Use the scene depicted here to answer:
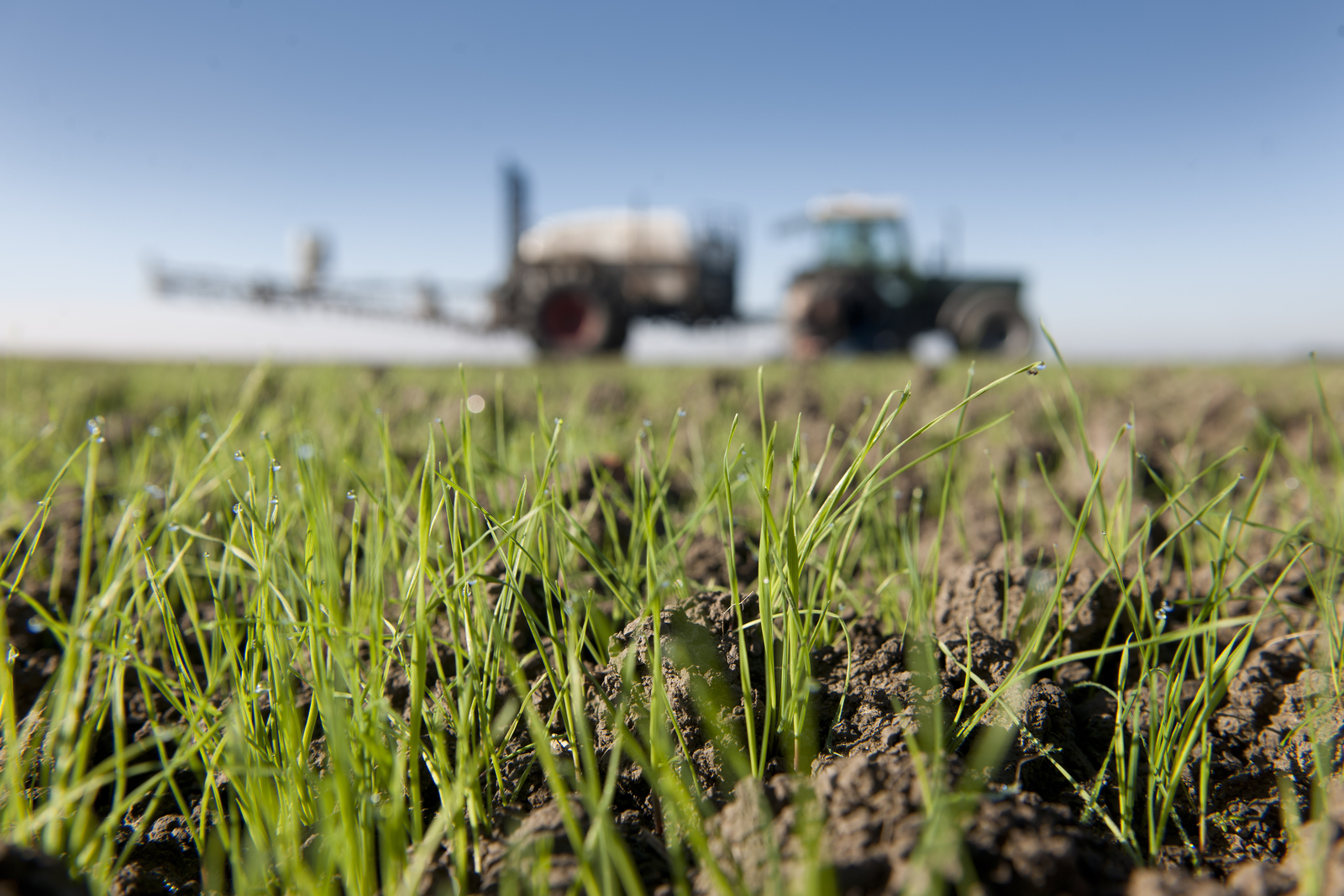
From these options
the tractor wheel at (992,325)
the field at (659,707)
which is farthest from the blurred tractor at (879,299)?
the field at (659,707)

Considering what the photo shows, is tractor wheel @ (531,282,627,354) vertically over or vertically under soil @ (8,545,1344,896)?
over

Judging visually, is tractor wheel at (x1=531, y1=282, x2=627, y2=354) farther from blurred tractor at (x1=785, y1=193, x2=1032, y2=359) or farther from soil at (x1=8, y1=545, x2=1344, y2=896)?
soil at (x1=8, y1=545, x2=1344, y2=896)

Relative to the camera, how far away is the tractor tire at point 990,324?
8594mm

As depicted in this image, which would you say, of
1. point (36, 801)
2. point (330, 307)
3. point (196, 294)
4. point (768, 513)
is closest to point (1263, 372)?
point (768, 513)

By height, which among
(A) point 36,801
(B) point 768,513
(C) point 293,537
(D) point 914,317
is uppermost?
(D) point 914,317

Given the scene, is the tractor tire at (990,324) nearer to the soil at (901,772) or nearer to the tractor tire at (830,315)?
the tractor tire at (830,315)

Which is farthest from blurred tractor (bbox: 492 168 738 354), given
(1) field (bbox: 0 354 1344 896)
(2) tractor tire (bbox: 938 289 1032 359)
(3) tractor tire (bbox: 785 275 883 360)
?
(1) field (bbox: 0 354 1344 896)

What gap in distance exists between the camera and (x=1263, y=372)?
4.38 meters

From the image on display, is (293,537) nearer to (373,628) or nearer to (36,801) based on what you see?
(36,801)

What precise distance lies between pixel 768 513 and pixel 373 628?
36 centimetres

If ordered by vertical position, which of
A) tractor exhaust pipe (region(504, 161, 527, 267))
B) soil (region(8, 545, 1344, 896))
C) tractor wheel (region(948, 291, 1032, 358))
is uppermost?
tractor exhaust pipe (region(504, 161, 527, 267))

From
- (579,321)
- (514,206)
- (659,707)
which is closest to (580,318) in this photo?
(579,321)

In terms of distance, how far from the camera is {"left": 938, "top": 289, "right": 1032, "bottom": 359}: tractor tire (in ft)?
28.2

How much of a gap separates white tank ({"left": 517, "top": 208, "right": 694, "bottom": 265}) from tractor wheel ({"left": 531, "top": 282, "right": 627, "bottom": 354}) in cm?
73
